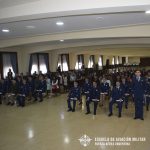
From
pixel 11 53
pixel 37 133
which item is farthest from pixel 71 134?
pixel 11 53

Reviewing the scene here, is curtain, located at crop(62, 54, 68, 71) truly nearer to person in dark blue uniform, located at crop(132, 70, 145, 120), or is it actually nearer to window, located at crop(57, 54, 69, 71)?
window, located at crop(57, 54, 69, 71)

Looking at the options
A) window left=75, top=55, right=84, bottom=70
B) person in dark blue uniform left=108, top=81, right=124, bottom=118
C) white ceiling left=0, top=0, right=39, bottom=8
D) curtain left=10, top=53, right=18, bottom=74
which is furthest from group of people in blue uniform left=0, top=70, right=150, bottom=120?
window left=75, top=55, right=84, bottom=70

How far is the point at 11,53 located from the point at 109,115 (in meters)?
10.0

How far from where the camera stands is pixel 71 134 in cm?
828

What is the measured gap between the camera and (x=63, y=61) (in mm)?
24844

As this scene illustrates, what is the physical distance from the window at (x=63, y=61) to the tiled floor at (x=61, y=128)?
39.7 ft

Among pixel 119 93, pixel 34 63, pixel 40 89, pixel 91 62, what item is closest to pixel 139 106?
pixel 119 93

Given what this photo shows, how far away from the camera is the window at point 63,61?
2423 cm

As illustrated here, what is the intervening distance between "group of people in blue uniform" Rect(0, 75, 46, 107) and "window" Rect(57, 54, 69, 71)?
30.2ft

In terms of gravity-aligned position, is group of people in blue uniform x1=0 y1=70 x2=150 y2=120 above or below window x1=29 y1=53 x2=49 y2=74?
below

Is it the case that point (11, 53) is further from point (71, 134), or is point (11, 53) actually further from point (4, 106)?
point (71, 134)

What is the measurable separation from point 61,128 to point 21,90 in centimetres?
523

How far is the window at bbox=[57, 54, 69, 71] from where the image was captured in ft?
79.5

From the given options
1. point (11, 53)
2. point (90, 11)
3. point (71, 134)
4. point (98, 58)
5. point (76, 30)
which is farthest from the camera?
point (98, 58)
